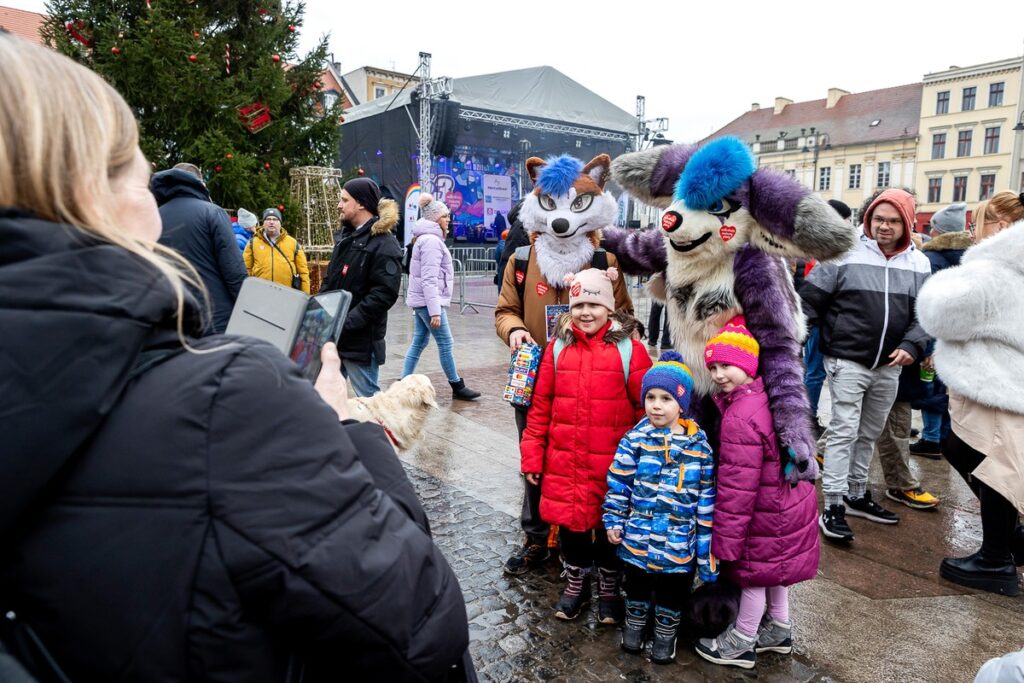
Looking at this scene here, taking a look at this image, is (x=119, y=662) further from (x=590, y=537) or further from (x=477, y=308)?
(x=477, y=308)

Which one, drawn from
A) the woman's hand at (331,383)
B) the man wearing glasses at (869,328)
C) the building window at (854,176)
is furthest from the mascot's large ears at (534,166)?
the building window at (854,176)

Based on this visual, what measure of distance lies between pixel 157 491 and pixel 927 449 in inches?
266

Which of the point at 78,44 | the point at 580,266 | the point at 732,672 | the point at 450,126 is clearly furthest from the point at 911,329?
the point at 450,126

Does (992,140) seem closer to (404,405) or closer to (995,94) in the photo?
(995,94)

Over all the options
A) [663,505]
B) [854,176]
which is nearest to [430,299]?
[663,505]

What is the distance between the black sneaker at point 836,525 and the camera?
414 centimetres

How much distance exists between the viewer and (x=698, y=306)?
10.4 ft

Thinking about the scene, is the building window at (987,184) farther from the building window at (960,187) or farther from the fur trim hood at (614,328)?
the fur trim hood at (614,328)

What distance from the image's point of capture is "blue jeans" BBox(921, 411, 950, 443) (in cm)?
606

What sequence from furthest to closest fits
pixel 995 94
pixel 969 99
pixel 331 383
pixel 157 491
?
pixel 969 99
pixel 995 94
pixel 331 383
pixel 157 491

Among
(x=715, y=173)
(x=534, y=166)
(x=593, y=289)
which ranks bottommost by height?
(x=593, y=289)

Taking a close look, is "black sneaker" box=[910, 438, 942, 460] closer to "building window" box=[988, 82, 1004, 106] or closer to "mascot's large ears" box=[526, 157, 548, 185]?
"mascot's large ears" box=[526, 157, 548, 185]

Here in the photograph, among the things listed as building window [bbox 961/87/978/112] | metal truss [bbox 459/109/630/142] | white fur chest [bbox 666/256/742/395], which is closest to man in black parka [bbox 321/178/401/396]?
white fur chest [bbox 666/256/742/395]

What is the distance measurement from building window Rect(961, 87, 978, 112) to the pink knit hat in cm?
6319
